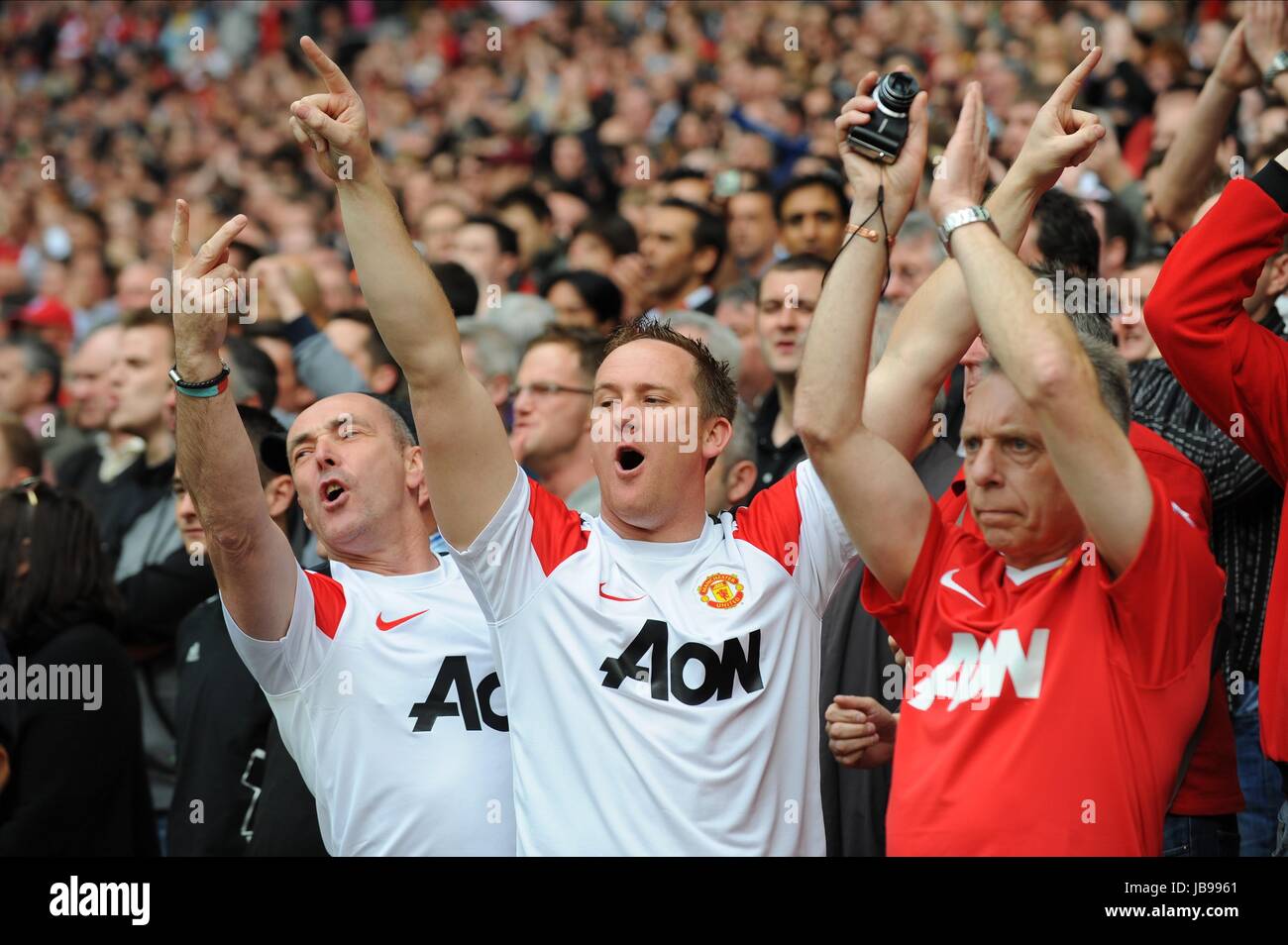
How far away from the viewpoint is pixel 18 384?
715 centimetres

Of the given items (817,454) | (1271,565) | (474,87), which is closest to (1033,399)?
(817,454)

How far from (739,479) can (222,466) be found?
162 cm

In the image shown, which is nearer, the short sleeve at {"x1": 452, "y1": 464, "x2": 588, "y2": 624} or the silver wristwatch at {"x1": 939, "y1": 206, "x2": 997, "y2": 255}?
the silver wristwatch at {"x1": 939, "y1": 206, "x2": 997, "y2": 255}

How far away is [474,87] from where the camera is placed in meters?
13.7

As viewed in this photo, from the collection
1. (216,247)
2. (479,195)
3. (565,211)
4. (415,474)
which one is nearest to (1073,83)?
(216,247)

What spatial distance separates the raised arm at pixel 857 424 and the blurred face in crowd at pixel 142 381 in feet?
11.6

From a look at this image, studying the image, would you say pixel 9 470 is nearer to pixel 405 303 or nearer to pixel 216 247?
pixel 216 247

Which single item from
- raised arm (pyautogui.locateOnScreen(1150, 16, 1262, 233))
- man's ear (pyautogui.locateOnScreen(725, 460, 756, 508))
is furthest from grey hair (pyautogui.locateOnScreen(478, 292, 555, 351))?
raised arm (pyautogui.locateOnScreen(1150, 16, 1262, 233))

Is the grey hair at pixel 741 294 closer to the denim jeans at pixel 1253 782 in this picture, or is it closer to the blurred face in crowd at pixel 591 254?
the blurred face in crowd at pixel 591 254

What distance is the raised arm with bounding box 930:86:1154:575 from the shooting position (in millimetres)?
2658

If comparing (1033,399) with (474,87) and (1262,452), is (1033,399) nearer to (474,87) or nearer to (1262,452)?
(1262,452)

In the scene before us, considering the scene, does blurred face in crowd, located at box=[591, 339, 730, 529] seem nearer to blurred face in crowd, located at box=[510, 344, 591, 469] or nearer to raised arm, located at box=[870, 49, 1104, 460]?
raised arm, located at box=[870, 49, 1104, 460]

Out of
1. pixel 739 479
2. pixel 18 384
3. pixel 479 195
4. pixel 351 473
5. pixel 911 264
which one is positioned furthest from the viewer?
pixel 479 195

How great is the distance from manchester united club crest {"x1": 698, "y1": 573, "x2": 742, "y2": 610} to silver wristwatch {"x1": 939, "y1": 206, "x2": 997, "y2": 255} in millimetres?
786
